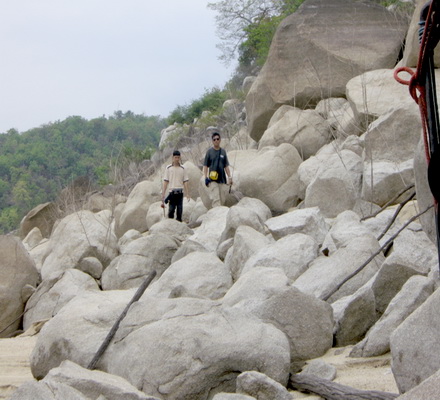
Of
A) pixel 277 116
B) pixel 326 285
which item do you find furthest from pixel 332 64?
pixel 326 285

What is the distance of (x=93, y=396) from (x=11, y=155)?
42090 millimetres

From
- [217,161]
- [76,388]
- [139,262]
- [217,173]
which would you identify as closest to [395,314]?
[76,388]

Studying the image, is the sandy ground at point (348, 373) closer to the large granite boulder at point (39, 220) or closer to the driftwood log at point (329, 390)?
the driftwood log at point (329, 390)

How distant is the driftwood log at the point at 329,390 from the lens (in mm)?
3114

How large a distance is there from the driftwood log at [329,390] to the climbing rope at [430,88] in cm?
149

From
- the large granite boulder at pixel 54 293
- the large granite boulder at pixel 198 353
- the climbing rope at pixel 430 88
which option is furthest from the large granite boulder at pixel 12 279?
the climbing rope at pixel 430 88

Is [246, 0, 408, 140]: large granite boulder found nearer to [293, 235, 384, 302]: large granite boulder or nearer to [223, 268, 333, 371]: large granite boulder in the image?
[293, 235, 384, 302]: large granite boulder

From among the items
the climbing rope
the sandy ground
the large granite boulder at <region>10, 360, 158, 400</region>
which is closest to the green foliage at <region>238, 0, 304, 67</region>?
the sandy ground

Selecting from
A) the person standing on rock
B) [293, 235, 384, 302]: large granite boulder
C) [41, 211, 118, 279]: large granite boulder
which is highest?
[293, 235, 384, 302]: large granite boulder

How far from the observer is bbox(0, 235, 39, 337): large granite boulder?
8.41 meters

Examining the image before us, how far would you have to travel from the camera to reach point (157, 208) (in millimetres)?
12734

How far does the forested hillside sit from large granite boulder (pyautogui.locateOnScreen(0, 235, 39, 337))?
17051 millimetres

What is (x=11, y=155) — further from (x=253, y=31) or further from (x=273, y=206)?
(x=273, y=206)

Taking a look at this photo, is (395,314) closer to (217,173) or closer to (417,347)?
(417,347)
